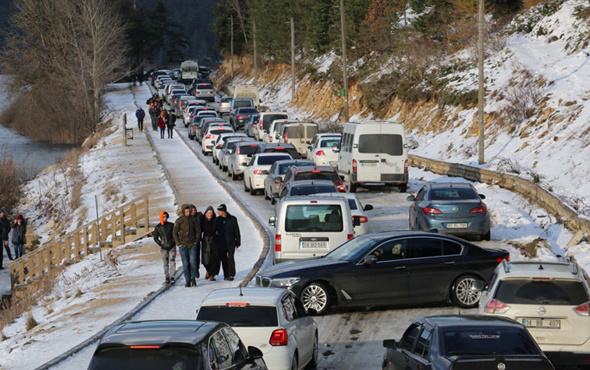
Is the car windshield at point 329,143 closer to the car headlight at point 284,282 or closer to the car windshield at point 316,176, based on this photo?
the car windshield at point 316,176

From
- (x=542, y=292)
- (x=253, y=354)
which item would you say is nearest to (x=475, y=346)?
(x=253, y=354)

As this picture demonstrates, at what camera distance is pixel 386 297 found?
15359 millimetres

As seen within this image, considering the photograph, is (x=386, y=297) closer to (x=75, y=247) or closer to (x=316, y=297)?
(x=316, y=297)

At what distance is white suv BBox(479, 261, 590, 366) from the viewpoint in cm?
1096

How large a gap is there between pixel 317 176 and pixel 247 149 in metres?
11.5

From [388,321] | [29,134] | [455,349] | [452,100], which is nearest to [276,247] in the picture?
[388,321]

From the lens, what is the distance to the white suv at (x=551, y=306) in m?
11.0

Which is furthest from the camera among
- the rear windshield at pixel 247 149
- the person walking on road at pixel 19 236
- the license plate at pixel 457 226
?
the rear windshield at pixel 247 149

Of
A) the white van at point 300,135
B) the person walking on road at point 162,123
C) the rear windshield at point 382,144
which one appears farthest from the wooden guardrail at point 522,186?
the person walking on road at point 162,123

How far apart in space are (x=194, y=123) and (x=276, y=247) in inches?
1691

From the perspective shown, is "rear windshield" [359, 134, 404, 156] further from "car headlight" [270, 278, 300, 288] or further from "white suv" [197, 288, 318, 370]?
"white suv" [197, 288, 318, 370]

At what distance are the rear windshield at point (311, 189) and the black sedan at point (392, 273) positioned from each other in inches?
287

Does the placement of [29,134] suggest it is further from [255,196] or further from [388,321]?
[388,321]

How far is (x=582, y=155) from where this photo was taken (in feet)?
99.0
